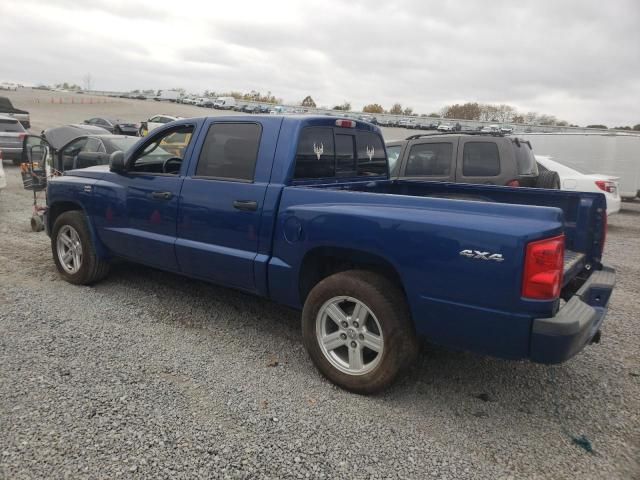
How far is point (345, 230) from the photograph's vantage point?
126 inches

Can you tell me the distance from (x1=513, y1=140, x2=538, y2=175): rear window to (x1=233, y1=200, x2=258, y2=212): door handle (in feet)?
14.3

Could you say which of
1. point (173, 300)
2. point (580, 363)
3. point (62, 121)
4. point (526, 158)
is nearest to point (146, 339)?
point (173, 300)

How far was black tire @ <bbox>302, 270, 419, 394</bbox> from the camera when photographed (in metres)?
3.08

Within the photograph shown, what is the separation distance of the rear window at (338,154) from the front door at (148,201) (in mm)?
1115

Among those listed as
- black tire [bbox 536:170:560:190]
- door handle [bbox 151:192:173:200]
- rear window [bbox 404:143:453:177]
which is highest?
rear window [bbox 404:143:453:177]

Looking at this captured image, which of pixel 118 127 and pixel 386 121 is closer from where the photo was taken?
pixel 118 127

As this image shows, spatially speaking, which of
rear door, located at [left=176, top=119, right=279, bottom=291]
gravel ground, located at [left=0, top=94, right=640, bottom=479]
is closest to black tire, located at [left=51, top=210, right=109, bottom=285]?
gravel ground, located at [left=0, top=94, right=640, bottom=479]

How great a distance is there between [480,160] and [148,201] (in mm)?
4552

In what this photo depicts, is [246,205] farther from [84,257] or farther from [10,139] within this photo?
Result: [10,139]

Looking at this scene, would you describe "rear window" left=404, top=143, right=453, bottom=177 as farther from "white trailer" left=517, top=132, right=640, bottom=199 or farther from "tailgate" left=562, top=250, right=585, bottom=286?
"white trailer" left=517, top=132, right=640, bottom=199

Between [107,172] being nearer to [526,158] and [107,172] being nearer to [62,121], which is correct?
[526,158]

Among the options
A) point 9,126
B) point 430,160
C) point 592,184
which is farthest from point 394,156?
point 9,126

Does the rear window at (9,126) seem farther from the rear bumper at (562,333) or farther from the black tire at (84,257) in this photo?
the rear bumper at (562,333)

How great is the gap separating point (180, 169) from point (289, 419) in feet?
7.94
